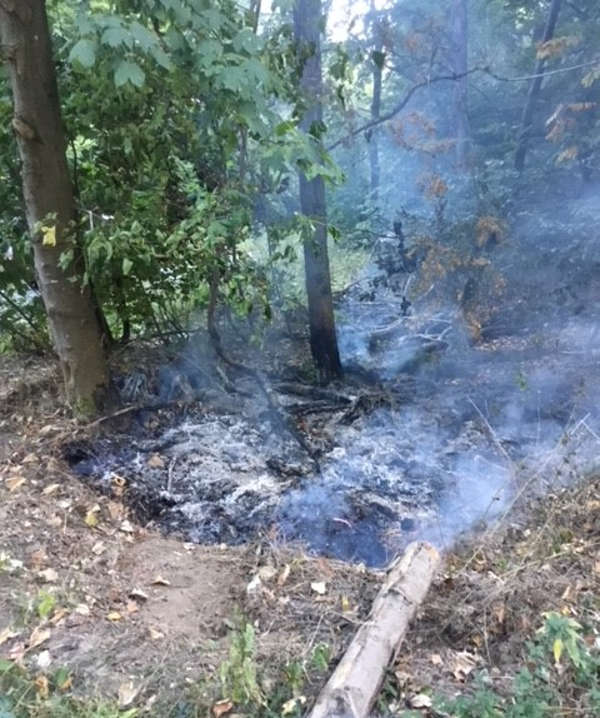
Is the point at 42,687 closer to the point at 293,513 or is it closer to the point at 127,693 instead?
the point at 127,693

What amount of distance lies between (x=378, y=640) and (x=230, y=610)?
0.79m

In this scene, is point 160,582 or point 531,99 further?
point 531,99

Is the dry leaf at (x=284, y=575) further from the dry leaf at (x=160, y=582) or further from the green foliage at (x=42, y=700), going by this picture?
the green foliage at (x=42, y=700)

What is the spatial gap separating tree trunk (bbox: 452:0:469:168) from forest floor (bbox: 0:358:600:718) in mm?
A: 7060

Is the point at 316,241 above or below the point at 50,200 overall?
below

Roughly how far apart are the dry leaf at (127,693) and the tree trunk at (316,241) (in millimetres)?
4317

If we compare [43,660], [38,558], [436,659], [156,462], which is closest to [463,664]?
[436,659]

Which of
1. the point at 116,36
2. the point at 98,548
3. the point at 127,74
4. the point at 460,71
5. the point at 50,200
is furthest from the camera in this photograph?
the point at 460,71

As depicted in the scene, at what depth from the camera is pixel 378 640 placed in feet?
7.95

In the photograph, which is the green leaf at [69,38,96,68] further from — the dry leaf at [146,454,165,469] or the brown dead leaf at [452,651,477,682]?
the brown dead leaf at [452,651,477,682]

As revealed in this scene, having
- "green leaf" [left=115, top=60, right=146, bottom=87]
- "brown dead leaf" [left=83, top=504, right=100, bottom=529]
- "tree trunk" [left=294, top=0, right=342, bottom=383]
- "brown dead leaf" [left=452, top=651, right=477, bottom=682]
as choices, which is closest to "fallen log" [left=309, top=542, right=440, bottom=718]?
"brown dead leaf" [left=452, top=651, right=477, bottom=682]

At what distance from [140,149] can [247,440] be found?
2441mm

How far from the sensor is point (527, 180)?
9297 millimetres

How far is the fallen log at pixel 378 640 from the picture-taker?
2.13 metres
